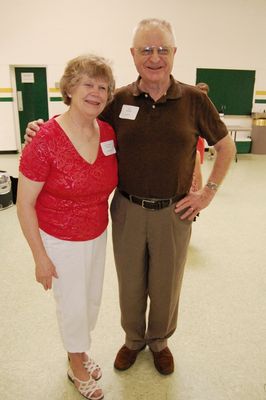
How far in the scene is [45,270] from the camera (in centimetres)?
140

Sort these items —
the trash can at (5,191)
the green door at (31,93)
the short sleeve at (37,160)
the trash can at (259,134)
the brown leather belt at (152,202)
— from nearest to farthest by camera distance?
the short sleeve at (37,160) < the brown leather belt at (152,202) < the trash can at (5,191) < the green door at (31,93) < the trash can at (259,134)

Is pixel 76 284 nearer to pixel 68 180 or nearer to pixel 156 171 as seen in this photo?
pixel 68 180

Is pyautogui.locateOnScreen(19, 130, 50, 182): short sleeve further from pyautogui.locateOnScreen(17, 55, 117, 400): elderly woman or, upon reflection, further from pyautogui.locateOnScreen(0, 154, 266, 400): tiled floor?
pyautogui.locateOnScreen(0, 154, 266, 400): tiled floor

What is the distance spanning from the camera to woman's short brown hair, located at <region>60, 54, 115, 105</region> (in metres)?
1.30

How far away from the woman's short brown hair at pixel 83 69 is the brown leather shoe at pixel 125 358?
1.38m

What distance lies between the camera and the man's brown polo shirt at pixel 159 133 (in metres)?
1.45

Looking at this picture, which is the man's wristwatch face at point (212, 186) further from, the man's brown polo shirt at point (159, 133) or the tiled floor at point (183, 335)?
the tiled floor at point (183, 335)

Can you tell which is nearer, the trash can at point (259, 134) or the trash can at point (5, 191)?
the trash can at point (5, 191)

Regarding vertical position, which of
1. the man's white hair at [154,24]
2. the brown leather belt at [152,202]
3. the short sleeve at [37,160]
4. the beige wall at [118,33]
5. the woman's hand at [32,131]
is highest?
the beige wall at [118,33]

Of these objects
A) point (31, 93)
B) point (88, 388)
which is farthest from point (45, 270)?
point (31, 93)

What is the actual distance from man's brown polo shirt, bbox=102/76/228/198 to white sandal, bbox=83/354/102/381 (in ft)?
3.12

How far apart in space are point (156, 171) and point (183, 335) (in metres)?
1.15

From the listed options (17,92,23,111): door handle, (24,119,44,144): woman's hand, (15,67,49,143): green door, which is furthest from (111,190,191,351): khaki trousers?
(17,92,23,111): door handle

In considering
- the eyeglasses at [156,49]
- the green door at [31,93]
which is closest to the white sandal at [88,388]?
the eyeglasses at [156,49]
